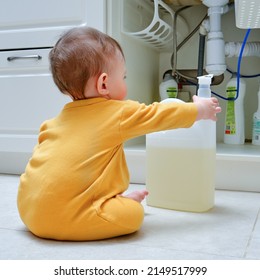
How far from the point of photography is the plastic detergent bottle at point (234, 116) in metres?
1.47

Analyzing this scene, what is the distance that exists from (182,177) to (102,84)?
306 mm

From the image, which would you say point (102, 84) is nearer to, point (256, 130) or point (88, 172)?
point (88, 172)

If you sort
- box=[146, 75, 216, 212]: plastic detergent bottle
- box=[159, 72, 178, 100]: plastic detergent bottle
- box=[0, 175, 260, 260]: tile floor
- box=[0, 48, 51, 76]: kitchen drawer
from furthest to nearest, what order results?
1. box=[159, 72, 178, 100]: plastic detergent bottle
2. box=[0, 48, 51, 76]: kitchen drawer
3. box=[146, 75, 216, 212]: plastic detergent bottle
4. box=[0, 175, 260, 260]: tile floor

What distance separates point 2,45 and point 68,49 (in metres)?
0.75

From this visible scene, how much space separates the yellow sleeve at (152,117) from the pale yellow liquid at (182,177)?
16 centimetres

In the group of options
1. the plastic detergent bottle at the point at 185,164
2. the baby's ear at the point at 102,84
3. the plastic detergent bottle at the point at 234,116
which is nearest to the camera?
the baby's ear at the point at 102,84

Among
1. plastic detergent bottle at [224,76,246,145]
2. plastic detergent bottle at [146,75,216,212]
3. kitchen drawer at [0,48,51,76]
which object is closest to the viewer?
plastic detergent bottle at [146,75,216,212]

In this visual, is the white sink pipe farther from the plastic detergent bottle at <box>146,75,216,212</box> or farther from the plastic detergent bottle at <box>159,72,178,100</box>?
the plastic detergent bottle at <box>146,75,216,212</box>

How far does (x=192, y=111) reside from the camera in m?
0.80

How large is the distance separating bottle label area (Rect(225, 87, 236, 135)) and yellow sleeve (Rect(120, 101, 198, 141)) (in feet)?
2.39

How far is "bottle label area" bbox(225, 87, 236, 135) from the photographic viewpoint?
4.87 feet

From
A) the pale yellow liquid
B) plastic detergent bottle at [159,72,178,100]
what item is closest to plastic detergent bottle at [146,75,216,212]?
the pale yellow liquid

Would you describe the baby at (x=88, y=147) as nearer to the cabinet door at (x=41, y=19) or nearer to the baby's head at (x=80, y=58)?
the baby's head at (x=80, y=58)

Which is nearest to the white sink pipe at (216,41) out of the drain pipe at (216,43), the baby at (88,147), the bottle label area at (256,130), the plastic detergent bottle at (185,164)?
the drain pipe at (216,43)
